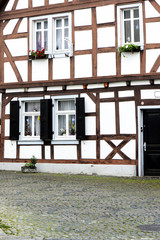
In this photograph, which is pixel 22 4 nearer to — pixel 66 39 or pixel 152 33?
pixel 66 39

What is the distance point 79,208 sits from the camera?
696 cm

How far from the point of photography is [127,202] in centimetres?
748

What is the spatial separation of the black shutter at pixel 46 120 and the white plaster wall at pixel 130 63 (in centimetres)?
285

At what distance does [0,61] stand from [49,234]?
9.70 m

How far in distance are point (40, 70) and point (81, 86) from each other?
5.57ft

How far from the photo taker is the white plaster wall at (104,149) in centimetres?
1209

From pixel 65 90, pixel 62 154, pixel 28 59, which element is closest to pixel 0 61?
pixel 28 59

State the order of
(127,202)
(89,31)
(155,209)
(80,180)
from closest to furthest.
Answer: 1. (155,209)
2. (127,202)
3. (80,180)
4. (89,31)

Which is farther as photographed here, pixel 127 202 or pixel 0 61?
pixel 0 61

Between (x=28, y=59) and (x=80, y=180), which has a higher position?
(x=28, y=59)

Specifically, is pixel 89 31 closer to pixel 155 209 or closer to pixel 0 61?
pixel 0 61

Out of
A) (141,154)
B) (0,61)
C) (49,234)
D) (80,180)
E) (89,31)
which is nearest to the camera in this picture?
(49,234)

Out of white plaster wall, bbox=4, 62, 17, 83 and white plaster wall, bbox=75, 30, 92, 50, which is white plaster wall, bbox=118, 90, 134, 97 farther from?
white plaster wall, bbox=4, 62, 17, 83

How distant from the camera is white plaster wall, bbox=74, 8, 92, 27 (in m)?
12.6
